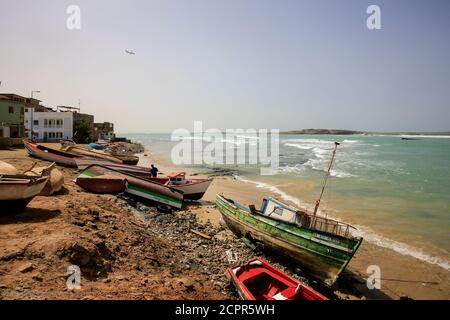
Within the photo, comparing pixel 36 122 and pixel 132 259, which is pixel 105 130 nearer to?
pixel 36 122

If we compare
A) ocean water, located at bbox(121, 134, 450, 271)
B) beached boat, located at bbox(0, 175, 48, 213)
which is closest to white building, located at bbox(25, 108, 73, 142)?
ocean water, located at bbox(121, 134, 450, 271)

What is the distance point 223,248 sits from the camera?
11445mm

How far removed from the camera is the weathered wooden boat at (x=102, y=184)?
1578 cm

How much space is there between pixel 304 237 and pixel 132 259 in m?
6.42

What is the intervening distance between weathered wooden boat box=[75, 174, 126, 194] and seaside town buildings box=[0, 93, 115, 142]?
98.0 feet

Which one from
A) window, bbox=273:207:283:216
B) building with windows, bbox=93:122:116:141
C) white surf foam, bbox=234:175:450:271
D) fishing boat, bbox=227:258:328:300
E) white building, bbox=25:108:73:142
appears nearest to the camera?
fishing boat, bbox=227:258:328:300

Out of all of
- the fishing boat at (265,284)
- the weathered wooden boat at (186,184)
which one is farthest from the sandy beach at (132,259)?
the weathered wooden boat at (186,184)

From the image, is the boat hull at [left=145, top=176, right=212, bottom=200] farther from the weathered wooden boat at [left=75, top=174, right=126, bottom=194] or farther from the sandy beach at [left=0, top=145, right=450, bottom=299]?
the sandy beach at [left=0, top=145, right=450, bottom=299]

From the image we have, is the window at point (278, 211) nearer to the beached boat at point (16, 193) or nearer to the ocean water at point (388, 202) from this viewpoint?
the ocean water at point (388, 202)

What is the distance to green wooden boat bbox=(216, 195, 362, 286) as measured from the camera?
9.35 metres
